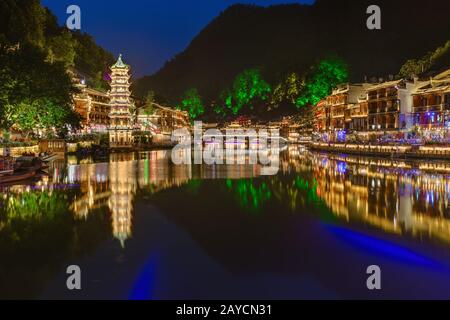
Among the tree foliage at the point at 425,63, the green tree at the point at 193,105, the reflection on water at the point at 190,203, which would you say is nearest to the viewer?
the reflection on water at the point at 190,203

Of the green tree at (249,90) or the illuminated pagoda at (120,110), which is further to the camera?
the green tree at (249,90)

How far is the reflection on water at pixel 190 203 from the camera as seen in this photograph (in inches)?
511

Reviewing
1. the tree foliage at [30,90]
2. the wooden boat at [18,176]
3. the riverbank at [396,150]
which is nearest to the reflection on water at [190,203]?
the wooden boat at [18,176]

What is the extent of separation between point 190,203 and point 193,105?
142 m

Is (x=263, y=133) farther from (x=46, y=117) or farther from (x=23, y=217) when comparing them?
(x=23, y=217)

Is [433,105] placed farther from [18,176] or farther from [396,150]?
[18,176]

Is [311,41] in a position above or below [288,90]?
above

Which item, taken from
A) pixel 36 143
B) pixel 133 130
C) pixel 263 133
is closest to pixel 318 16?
pixel 263 133

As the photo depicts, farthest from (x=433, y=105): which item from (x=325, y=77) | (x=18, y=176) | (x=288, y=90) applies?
(x=288, y=90)

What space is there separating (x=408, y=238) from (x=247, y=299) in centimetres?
645

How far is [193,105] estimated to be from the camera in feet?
526

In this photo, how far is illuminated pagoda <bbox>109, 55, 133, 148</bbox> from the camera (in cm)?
7288

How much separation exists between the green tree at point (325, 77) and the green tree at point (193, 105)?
169 ft

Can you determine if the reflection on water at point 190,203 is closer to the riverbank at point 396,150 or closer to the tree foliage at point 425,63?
the riverbank at point 396,150
